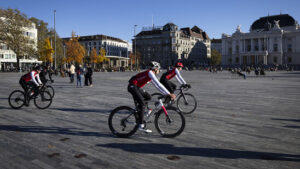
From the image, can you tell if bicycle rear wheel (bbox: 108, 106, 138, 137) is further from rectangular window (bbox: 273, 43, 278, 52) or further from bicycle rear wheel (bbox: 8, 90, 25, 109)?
rectangular window (bbox: 273, 43, 278, 52)

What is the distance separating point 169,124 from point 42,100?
20.0 ft

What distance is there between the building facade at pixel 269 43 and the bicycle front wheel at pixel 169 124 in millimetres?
102035

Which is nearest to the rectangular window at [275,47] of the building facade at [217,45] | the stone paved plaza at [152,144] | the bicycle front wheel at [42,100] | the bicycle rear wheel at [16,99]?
the building facade at [217,45]

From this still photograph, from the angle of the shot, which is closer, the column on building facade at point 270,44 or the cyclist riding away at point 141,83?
the cyclist riding away at point 141,83

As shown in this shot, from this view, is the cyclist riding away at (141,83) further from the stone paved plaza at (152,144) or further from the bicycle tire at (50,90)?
the bicycle tire at (50,90)

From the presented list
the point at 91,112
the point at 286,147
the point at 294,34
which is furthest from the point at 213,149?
the point at 294,34

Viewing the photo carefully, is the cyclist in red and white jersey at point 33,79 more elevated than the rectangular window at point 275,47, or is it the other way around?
the rectangular window at point 275,47

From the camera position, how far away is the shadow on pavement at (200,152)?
14.8 ft

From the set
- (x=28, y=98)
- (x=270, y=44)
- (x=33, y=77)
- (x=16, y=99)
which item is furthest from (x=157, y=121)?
(x=270, y=44)

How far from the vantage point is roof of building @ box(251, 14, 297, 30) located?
103m

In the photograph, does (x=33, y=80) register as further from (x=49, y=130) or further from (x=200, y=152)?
(x=200, y=152)

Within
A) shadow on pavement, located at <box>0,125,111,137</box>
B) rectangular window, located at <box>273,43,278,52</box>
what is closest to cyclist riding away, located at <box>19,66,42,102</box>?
shadow on pavement, located at <box>0,125,111,137</box>

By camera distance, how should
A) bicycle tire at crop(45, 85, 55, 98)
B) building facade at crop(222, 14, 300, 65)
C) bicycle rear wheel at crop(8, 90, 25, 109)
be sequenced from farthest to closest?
building facade at crop(222, 14, 300, 65), bicycle tire at crop(45, 85, 55, 98), bicycle rear wheel at crop(8, 90, 25, 109)

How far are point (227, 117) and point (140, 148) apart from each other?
4.01 meters
